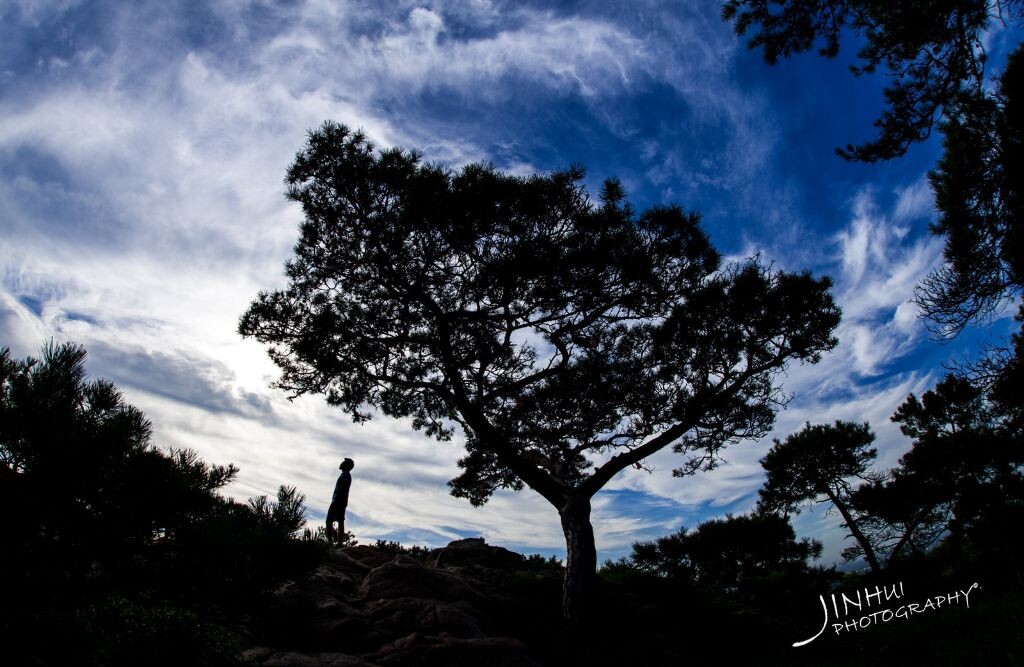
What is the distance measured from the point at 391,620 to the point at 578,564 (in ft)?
12.7

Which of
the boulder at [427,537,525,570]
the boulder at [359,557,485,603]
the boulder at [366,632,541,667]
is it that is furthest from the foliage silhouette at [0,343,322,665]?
the boulder at [427,537,525,570]

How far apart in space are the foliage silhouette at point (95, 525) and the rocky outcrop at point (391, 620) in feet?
4.10

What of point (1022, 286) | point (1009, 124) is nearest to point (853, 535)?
point (1022, 286)

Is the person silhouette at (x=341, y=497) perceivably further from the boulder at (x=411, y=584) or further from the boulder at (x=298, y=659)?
the boulder at (x=298, y=659)

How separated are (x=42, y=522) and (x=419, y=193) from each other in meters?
6.77

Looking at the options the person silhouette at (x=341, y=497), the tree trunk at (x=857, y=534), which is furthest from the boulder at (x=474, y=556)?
the tree trunk at (x=857, y=534)

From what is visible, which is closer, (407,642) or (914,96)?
(407,642)

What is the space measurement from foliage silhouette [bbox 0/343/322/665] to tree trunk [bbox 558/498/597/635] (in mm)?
7372

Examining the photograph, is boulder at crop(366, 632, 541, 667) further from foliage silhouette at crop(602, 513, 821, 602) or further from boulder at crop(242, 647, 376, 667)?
foliage silhouette at crop(602, 513, 821, 602)

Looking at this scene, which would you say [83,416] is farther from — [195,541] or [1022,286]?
[1022,286]

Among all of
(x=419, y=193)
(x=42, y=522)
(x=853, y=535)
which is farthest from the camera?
(x=853, y=535)

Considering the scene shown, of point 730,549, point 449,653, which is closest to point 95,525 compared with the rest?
point 449,653

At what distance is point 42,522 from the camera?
2711 mm

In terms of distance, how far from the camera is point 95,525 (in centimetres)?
289
